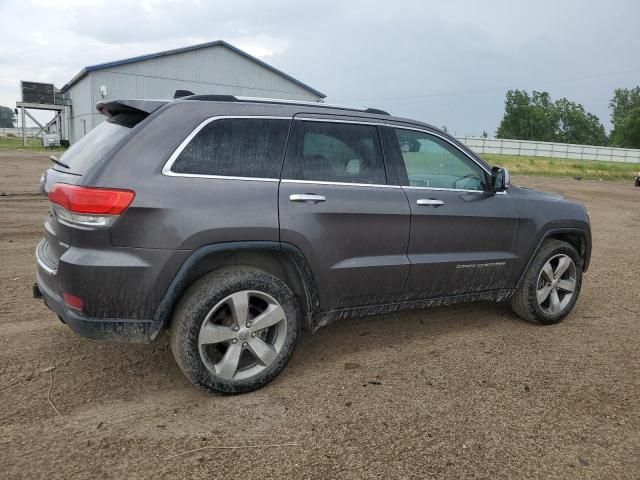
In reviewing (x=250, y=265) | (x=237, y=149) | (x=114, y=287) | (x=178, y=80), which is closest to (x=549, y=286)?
(x=250, y=265)

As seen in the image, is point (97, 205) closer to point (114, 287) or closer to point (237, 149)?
point (114, 287)

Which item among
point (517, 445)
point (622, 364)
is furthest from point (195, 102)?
point (622, 364)

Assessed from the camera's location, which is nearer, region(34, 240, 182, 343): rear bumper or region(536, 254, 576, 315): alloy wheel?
region(34, 240, 182, 343): rear bumper

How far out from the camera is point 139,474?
2.52 meters

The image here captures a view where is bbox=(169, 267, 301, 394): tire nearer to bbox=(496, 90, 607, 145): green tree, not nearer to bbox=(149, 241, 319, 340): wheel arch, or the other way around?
bbox=(149, 241, 319, 340): wheel arch

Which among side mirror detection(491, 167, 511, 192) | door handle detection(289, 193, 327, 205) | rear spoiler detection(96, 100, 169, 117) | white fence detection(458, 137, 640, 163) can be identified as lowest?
door handle detection(289, 193, 327, 205)

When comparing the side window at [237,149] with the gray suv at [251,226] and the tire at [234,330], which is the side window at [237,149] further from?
the tire at [234,330]

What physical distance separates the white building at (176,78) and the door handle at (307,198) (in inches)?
1157

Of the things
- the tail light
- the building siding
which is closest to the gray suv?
the tail light

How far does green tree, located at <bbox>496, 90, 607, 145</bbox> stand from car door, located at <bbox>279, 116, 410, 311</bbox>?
105 metres

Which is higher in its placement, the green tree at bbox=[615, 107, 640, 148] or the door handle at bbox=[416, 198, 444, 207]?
the green tree at bbox=[615, 107, 640, 148]

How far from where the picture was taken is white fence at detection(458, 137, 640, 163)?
2115 inches

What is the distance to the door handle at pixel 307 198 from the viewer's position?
3.37m

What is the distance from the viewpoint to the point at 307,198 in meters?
3.40
